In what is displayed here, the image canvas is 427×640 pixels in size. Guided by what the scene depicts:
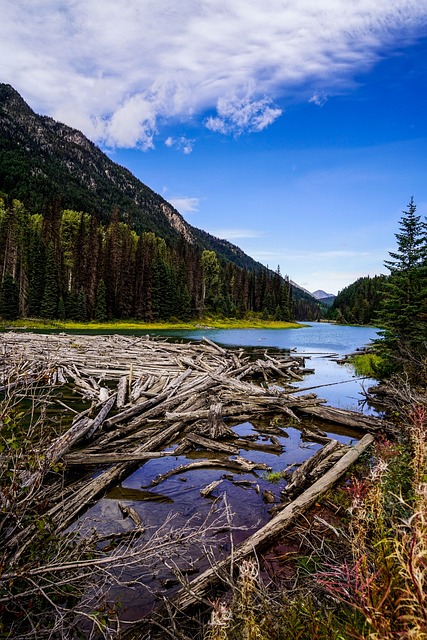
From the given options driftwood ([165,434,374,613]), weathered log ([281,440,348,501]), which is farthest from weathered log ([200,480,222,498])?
driftwood ([165,434,374,613])

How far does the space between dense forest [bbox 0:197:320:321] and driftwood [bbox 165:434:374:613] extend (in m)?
65.6

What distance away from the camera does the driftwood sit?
14.6 ft

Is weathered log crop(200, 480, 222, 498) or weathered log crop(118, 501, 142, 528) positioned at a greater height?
weathered log crop(118, 501, 142, 528)

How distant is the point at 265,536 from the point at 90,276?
256 ft

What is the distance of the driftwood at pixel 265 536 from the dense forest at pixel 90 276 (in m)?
65.6

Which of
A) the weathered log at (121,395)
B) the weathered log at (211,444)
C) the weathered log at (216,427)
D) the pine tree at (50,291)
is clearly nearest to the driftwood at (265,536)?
the weathered log at (211,444)

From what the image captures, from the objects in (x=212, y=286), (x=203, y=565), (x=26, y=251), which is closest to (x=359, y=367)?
(x=203, y=565)

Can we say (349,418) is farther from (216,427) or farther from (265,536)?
(265,536)

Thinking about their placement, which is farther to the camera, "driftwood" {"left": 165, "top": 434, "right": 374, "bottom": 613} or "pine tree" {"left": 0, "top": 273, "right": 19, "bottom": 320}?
"pine tree" {"left": 0, "top": 273, "right": 19, "bottom": 320}

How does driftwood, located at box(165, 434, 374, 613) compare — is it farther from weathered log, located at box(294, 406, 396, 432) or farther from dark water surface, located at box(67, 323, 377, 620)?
weathered log, located at box(294, 406, 396, 432)

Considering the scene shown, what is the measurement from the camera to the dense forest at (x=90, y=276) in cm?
6925

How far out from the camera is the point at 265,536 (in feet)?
19.2

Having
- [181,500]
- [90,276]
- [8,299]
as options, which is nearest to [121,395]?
[181,500]

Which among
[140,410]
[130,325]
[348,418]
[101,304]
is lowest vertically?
[348,418]
